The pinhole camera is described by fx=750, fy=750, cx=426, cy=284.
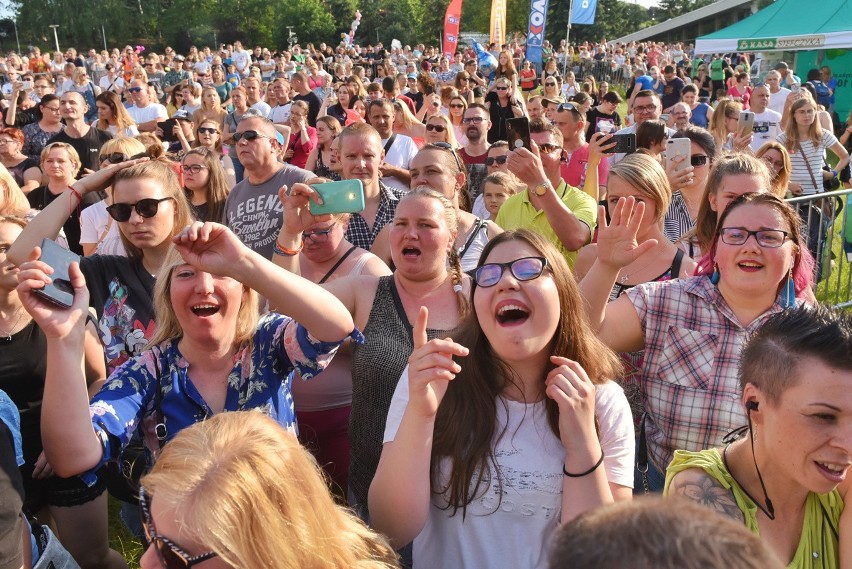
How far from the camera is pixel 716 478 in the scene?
1881 mm

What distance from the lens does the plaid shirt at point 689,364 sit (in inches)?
102

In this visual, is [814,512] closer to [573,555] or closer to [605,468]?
[605,468]

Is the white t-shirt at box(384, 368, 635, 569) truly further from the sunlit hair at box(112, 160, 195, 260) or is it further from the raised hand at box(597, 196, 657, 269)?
the sunlit hair at box(112, 160, 195, 260)

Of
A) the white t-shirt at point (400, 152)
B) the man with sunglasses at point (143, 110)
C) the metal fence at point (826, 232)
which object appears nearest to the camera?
the metal fence at point (826, 232)

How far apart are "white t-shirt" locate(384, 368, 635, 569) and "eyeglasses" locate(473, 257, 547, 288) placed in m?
0.37

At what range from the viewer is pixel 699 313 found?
2678 millimetres

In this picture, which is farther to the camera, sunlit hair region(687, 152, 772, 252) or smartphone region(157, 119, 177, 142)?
smartphone region(157, 119, 177, 142)

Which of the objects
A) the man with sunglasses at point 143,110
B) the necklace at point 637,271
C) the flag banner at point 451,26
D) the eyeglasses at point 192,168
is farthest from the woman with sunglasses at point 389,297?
the flag banner at point 451,26

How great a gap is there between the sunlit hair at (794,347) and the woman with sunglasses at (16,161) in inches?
262

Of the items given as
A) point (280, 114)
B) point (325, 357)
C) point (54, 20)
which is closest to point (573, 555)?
point (325, 357)

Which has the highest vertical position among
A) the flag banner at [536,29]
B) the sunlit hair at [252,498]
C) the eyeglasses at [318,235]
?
the flag banner at [536,29]

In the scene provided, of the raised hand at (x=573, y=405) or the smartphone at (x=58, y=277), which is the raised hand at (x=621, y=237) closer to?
the raised hand at (x=573, y=405)

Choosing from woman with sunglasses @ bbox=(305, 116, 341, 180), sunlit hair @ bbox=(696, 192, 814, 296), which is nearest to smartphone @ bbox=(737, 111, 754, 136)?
woman with sunglasses @ bbox=(305, 116, 341, 180)

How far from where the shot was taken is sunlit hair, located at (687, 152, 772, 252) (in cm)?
346
